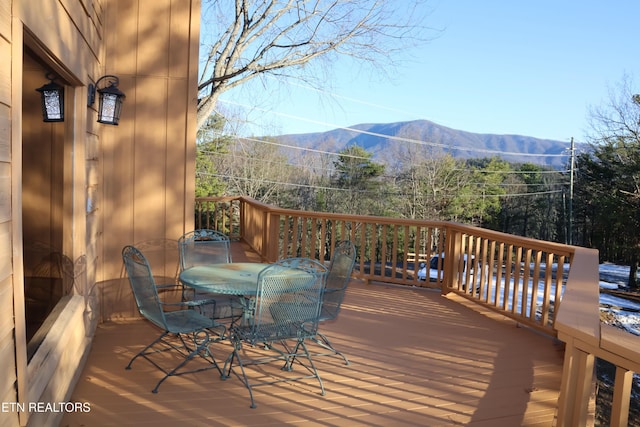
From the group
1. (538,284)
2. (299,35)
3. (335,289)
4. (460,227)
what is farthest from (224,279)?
(299,35)

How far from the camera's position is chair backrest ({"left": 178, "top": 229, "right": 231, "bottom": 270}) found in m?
4.37

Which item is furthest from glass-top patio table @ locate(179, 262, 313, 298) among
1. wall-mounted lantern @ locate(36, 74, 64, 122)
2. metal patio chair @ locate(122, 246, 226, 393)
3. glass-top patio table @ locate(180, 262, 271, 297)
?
wall-mounted lantern @ locate(36, 74, 64, 122)

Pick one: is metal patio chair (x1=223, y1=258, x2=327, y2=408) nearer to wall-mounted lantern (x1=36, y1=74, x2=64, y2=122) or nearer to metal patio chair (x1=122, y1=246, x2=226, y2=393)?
metal patio chair (x1=122, y1=246, x2=226, y2=393)

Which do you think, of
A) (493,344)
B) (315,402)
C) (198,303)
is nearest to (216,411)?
(315,402)

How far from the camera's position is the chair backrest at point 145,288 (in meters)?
2.98

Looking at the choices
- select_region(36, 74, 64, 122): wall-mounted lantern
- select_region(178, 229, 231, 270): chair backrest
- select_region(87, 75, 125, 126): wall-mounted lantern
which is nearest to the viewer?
select_region(36, 74, 64, 122): wall-mounted lantern

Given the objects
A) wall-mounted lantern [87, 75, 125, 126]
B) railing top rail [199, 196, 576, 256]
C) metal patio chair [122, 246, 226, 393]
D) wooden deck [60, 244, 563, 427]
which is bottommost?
wooden deck [60, 244, 563, 427]

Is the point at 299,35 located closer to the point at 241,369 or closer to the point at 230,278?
the point at 230,278

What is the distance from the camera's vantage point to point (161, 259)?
4.51 metres

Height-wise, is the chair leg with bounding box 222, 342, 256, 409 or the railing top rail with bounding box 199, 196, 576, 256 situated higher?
the railing top rail with bounding box 199, 196, 576, 256

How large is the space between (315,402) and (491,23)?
19.3 meters

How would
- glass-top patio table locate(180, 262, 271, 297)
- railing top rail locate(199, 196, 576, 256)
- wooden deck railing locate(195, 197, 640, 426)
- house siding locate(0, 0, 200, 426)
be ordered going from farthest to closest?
1. railing top rail locate(199, 196, 576, 256)
2. glass-top patio table locate(180, 262, 271, 297)
3. house siding locate(0, 0, 200, 426)
4. wooden deck railing locate(195, 197, 640, 426)

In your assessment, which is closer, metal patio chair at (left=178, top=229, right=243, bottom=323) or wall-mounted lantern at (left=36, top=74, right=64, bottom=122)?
wall-mounted lantern at (left=36, top=74, right=64, bottom=122)

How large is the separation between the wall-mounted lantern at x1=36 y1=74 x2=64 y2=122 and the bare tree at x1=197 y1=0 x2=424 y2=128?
4.59 meters
